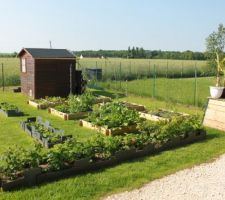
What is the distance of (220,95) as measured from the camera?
35.8 feet

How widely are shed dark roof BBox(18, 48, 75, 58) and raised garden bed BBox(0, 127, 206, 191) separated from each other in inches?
431

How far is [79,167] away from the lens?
6691 mm

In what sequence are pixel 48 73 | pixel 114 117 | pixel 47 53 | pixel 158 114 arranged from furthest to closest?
pixel 47 53, pixel 48 73, pixel 158 114, pixel 114 117

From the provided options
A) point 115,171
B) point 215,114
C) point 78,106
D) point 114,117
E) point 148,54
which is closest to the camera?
point 115,171

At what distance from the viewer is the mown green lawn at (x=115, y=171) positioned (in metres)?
5.74

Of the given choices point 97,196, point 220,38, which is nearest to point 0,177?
point 97,196

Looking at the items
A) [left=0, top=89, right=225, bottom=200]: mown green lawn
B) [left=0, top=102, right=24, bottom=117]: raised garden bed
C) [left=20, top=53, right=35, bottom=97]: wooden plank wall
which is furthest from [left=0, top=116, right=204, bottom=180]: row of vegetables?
[left=20, top=53, right=35, bottom=97]: wooden plank wall

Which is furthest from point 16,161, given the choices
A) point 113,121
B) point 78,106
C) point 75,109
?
point 78,106

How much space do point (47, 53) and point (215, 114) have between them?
10547 millimetres

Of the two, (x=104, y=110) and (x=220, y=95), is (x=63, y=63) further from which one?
(x=220, y=95)

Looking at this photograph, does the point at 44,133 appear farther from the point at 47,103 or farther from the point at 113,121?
the point at 47,103

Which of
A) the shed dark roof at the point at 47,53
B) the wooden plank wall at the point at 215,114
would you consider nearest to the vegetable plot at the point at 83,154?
the wooden plank wall at the point at 215,114

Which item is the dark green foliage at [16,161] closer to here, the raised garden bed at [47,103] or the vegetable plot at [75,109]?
the vegetable plot at [75,109]

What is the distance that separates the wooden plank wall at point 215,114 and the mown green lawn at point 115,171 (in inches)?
16.1
